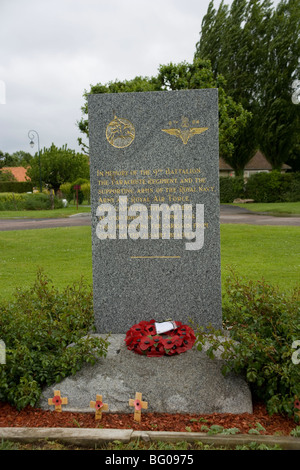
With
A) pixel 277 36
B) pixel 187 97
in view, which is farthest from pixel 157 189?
pixel 277 36

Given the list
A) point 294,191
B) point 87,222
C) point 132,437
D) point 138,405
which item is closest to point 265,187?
point 294,191

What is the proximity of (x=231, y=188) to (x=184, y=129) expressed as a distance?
3201 centimetres

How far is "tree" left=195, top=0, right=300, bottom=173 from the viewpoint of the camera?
3572 cm

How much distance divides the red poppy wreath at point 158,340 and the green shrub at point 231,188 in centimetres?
3198

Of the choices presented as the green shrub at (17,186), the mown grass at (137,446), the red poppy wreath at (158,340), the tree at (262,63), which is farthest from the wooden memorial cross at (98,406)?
the green shrub at (17,186)

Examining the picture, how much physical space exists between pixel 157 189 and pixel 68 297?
5.82ft

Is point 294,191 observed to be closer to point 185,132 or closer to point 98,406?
point 185,132

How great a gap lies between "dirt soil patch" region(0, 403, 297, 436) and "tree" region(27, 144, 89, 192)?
38922mm

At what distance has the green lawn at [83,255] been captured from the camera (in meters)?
8.30

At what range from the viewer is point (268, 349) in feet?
12.2
